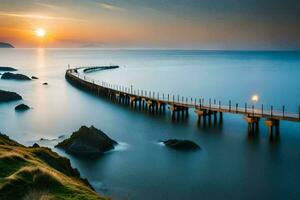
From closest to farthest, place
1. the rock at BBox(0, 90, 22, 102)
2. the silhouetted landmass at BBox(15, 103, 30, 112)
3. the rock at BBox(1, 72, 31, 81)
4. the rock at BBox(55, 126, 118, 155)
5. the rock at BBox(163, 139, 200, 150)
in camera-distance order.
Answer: the rock at BBox(55, 126, 118, 155) → the rock at BBox(163, 139, 200, 150) → the silhouetted landmass at BBox(15, 103, 30, 112) → the rock at BBox(0, 90, 22, 102) → the rock at BBox(1, 72, 31, 81)

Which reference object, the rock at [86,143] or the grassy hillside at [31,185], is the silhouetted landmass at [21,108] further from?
the grassy hillside at [31,185]

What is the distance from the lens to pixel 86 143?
140 feet

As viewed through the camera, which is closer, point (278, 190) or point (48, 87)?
point (278, 190)

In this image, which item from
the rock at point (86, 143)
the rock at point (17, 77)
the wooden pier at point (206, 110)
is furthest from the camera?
the rock at point (17, 77)

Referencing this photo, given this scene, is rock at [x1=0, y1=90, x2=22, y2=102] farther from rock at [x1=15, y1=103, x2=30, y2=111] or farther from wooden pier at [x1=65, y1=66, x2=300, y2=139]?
wooden pier at [x1=65, y1=66, x2=300, y2=139]

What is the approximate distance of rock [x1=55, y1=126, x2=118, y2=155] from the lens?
137 ft

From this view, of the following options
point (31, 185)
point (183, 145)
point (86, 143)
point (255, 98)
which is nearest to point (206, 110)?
point (183, 145)

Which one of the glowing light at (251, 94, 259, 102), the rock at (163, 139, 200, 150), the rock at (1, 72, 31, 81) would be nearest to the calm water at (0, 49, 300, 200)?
the rock at (163, 139, 200, 150)

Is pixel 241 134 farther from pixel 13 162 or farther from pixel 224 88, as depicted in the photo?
pixel 224 88

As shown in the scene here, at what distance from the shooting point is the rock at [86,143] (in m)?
41.8

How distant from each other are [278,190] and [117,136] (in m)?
25.0

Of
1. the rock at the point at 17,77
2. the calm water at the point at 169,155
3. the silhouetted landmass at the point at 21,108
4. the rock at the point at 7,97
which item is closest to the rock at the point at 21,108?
the silhouetted landmass at the point at 21,108

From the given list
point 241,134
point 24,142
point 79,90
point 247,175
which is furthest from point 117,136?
point 79,90

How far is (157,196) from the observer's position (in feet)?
105
